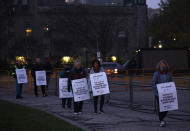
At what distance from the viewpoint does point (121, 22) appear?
193ft

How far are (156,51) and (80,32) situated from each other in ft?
45.7

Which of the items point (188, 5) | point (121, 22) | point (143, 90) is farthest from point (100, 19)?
point (143, 90)

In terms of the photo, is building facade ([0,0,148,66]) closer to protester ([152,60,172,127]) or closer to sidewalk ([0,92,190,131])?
sidewalk ([0,92,190,131])

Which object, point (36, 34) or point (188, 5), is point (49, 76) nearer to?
point (188, 5)

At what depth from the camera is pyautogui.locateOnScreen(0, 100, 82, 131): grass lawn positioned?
1079cm

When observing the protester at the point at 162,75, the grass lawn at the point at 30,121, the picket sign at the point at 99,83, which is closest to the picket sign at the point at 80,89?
the picket sign at the point at 99,83

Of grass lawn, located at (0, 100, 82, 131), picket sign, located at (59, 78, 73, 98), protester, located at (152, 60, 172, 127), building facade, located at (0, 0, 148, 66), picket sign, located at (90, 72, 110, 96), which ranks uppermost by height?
building facade, located at (0, 0, 148, 66)

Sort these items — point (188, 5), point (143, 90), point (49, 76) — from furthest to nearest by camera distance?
point (188, 5), point (49, 76), point (143, 90)

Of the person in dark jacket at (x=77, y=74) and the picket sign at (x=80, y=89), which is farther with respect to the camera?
the person in dark jacket at (x=77, y=74)

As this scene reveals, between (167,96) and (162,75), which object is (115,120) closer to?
(167,96)

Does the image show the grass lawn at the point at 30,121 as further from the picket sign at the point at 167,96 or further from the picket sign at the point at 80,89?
the picket sign at the point at 167,96

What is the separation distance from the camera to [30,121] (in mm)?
12141

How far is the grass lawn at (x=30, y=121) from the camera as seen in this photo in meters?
10.8

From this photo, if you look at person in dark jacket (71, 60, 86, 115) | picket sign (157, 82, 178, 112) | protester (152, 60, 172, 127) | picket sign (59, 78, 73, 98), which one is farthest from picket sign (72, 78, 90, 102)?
picket sign (157, 82, 178, 112)
